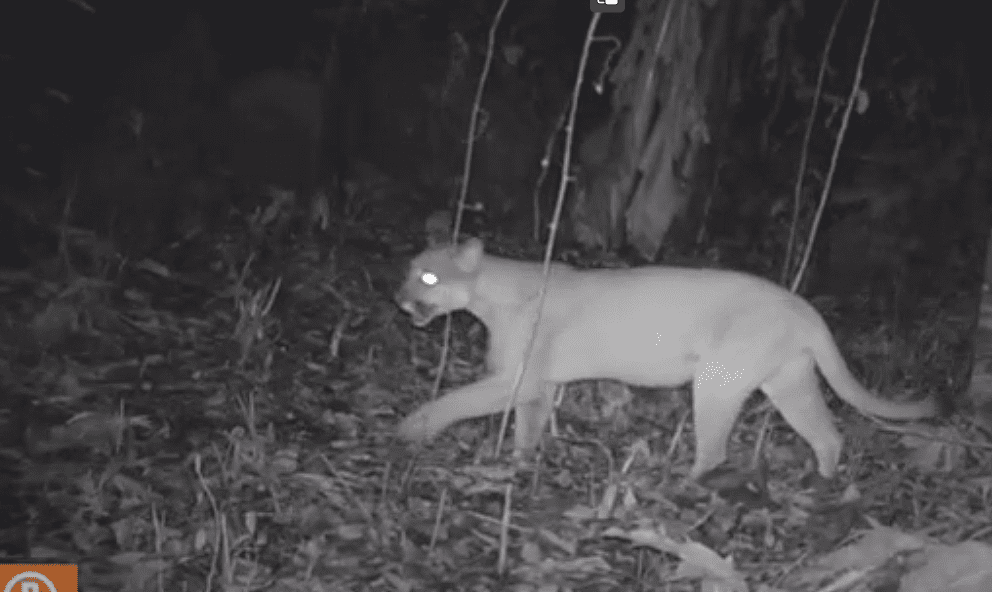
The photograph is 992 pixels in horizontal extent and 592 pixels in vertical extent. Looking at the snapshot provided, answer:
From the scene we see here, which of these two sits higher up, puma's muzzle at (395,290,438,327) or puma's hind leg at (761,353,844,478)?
puma's muzzle at (395,290,438,327)

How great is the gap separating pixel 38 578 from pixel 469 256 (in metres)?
2.27

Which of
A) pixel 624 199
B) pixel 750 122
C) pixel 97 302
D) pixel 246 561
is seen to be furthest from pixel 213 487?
pixel 750 122

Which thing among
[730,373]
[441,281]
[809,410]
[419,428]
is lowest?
[419,428]

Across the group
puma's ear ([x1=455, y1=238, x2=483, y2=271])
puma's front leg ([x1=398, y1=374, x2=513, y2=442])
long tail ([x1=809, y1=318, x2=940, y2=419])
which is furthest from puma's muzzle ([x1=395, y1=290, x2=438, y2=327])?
long tail ([x1=809, y1=318, x2=940, y2=419])

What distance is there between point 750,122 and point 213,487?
7.21 m

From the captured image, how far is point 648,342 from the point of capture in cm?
438

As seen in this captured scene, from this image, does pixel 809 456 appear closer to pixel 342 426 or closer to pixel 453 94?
pixel 342 426

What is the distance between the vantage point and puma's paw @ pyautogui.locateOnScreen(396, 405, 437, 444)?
14.8 ft

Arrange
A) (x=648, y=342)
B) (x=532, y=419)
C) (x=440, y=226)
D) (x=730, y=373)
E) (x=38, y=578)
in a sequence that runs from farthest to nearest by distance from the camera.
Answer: (x=440, y=226) → (x=532, y=419) → (x=648, y=342) → (x=730, y=373) → (x=38, y=578)

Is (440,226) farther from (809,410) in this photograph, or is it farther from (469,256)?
(809,410)

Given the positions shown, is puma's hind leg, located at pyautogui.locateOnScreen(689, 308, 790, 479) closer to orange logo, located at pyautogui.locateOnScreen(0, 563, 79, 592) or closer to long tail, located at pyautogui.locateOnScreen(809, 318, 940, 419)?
long tail, located at pyautogui.locateOnScreen(809, 318, 940, 419)

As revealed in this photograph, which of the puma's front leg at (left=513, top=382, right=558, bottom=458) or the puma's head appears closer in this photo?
the puma's front leg at (left=513, top=382, right=558, bottom=458)

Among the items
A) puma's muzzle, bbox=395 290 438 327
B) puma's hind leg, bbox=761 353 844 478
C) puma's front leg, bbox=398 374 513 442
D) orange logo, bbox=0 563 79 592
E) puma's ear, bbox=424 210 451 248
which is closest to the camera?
orange logo, bbox=0 563 79 592

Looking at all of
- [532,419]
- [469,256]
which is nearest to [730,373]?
[532,419]
